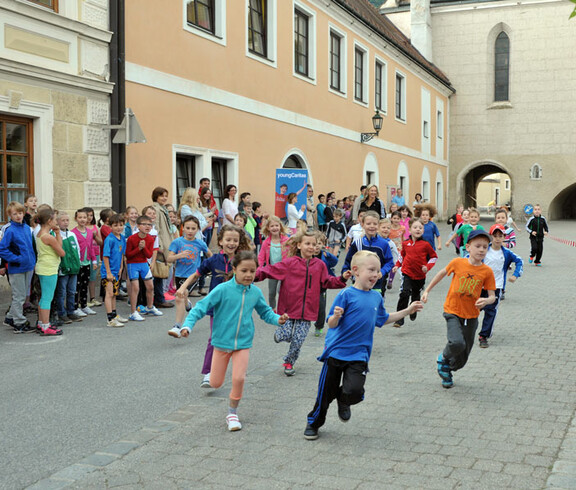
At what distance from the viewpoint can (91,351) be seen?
7.67 m

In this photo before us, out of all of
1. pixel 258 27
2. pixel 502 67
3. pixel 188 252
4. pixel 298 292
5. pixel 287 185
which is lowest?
pixel 298 292

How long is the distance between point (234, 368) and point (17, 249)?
15.2ft

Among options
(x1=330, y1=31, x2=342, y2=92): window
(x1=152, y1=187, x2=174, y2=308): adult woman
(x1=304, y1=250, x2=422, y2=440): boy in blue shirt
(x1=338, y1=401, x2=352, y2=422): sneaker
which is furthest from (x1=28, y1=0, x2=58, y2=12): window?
(x1=330, y1=31, x2=342, y2=92): window

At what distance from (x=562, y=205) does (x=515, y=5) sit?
1350 centimetres

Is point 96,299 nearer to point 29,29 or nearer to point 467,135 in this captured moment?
point 29,29

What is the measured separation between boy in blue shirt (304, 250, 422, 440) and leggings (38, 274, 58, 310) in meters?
4.81

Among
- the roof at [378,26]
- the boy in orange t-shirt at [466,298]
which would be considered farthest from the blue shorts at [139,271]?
the roof at [378,26]

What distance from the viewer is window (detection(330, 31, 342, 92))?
79.8 feet

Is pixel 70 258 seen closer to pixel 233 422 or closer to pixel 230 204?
pixel 233 422

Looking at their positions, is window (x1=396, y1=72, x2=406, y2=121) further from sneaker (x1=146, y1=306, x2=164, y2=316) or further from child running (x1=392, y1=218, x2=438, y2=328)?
sneaker (x1=146, y1=306, x2=164, y2=316)

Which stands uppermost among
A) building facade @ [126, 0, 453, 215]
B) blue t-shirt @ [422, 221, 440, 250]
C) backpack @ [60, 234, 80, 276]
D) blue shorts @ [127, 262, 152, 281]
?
building facade @ [126, 0, 453, 215]

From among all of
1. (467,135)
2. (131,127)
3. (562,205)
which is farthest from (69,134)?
(562,205)

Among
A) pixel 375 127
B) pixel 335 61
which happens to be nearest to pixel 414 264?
pixel 335 61

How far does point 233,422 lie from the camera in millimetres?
4926
